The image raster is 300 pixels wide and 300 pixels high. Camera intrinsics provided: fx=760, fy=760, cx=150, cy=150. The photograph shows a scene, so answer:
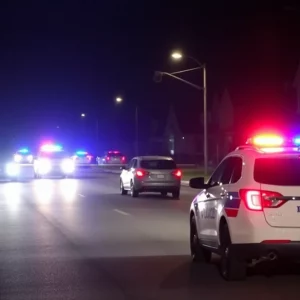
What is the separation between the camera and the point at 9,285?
1031 cm

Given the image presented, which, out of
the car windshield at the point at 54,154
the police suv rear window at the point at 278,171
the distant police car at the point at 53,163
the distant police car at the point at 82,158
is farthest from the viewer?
the distant police car at the point at 82,158

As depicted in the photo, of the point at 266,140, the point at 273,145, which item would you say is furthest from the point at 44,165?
the point at 273,145

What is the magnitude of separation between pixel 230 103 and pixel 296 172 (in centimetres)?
6467

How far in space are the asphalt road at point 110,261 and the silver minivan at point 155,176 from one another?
618 cm

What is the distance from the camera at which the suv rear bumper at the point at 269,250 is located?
9828 mm

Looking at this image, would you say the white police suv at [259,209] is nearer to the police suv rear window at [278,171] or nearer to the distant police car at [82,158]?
the police suv rear window at [278,171]

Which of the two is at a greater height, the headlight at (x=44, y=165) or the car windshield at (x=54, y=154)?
the car windshield at (x=54, y=154)

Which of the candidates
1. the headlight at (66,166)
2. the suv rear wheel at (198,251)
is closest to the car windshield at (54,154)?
the headlight at (66,166)

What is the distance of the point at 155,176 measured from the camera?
29016mm

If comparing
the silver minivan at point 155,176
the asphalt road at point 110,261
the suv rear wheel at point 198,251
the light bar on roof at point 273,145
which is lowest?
the asphalt road at point 110,261

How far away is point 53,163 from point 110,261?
121 feet

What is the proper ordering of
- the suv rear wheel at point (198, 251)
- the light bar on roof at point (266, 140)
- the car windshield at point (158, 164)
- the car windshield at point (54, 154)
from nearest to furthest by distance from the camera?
the light bar on roof at point (266, 140)
the suv rear wheel at point (198, 251)
the car windshield at point (158, 164)
the car windshield at point (54, 154)

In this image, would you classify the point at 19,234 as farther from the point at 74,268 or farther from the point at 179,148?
the point at 179,148

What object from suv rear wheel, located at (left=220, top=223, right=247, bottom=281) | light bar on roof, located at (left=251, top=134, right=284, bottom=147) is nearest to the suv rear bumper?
suv rear wheel, located at (left=220, top=223, right=247, bottom=281)
